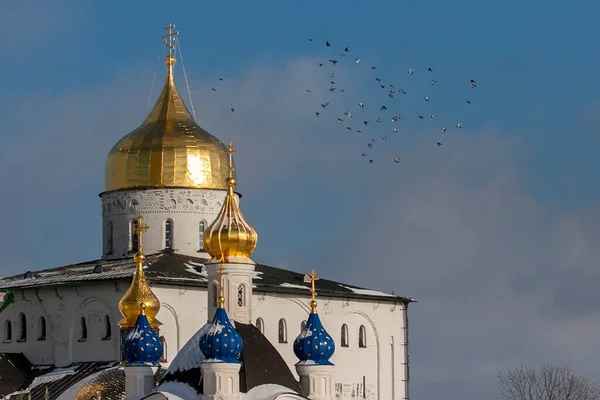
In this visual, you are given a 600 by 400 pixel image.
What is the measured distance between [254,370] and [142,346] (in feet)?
10.2

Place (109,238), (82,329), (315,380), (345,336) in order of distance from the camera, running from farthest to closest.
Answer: (345,336) → (109,238) → (82,329) → (315,380)

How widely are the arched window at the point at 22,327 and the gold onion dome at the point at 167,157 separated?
15.3 ft

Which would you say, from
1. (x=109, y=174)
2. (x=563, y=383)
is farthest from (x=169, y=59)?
(x=563, y=383)

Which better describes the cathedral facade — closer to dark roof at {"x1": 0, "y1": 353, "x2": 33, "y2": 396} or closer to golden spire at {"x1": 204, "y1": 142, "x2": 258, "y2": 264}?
dark roof at {"x1": 0, "y1": 353, "x2": 33, "y2": 396}

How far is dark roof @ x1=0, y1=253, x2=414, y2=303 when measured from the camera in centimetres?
4869

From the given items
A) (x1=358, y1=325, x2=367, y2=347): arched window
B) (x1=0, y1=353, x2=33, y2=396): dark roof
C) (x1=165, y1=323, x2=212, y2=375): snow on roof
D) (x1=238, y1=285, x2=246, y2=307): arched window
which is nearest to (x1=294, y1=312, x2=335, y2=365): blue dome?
(x1=238, y1=285, x2=246, y2=307): arched window

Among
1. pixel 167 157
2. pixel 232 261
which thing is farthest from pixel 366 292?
pixel 232 261

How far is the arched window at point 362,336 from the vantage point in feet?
180

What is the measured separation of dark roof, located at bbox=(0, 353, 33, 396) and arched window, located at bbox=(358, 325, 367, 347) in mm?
10310

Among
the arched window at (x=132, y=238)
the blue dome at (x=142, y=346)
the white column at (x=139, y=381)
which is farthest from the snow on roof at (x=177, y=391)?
the arched window at (x=132, y=238)

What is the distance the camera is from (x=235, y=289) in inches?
1492

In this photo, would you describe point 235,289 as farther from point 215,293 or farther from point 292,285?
point 292,285

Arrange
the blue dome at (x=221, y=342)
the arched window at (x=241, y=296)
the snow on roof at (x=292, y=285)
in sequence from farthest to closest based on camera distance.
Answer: the snow on roof at (x=292, y=285) → the arched window at (x=241, y=296) → the blue dome at (x=221, y=342)

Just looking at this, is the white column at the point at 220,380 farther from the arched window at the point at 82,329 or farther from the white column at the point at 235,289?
the arched window at the point at 82,329
